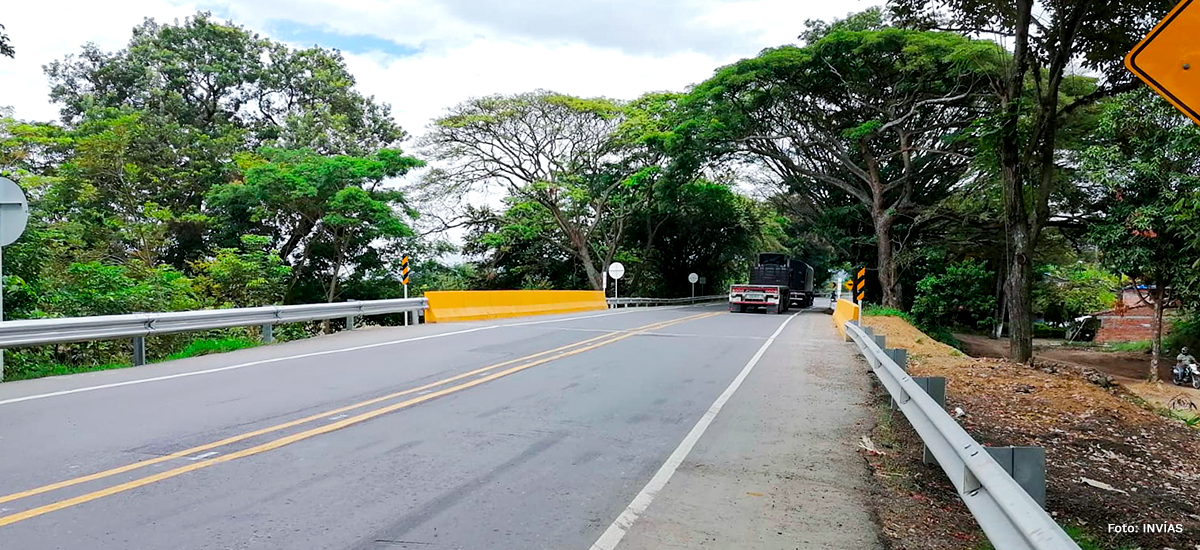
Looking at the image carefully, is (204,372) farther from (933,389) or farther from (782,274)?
(782,274)

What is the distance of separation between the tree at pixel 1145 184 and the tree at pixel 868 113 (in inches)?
187

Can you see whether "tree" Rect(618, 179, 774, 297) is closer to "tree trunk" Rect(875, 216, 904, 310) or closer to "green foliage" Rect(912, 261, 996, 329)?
"tree trunk" Rect(875, 216, 904, 310)

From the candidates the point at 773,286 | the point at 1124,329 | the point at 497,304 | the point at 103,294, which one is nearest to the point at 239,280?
the point at 497,304

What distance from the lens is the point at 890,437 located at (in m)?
7.43

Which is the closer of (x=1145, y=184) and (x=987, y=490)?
(x=987, y=490)

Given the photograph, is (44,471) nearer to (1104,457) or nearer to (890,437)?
(890,437)

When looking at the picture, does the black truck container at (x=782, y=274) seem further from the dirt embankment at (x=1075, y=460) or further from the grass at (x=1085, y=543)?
the grass at (x=1085, y=543)

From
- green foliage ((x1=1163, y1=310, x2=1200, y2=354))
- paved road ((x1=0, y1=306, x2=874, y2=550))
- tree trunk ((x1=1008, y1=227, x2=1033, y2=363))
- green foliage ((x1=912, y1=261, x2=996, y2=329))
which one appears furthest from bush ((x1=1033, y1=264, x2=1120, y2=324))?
paved road ((x1=0, y1=306, x2=874, y2=550))

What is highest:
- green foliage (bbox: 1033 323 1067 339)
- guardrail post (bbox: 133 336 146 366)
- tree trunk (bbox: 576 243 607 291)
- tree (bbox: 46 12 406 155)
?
tree (bbox: 46 12 406 155)

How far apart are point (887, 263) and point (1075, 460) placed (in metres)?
29.5

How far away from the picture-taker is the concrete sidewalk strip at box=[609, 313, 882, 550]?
178 inches

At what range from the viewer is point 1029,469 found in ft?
12.0

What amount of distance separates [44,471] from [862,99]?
31152 mm

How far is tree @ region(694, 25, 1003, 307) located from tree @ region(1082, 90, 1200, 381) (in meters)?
4.75
